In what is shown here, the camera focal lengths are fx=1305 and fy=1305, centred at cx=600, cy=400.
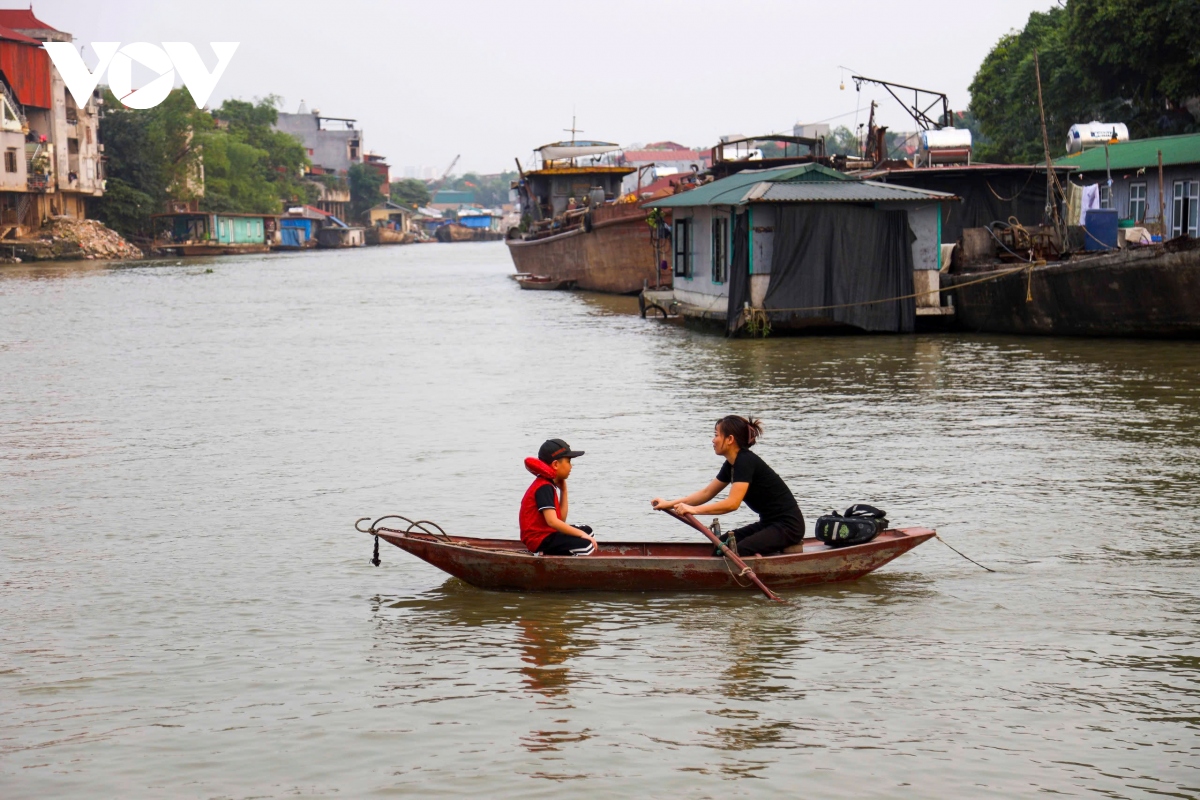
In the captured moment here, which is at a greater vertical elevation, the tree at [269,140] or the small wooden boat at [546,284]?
the tree at [269,140]

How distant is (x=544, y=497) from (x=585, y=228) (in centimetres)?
3196

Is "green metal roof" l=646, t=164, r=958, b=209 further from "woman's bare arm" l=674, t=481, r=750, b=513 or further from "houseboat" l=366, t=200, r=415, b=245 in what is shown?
"houseboat" l=366, t=200, r=415, b=245

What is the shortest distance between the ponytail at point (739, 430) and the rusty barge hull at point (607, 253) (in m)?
25.1

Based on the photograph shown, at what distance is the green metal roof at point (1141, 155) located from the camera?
28.5m

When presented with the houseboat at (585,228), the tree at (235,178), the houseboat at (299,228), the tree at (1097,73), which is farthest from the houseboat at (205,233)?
the tree at (1097,73)

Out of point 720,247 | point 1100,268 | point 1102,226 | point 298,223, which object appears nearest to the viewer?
point 1100,268

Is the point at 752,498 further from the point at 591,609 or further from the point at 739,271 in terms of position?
the point at 739,271

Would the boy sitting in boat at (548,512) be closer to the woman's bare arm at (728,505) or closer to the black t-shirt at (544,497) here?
the black t-shirt at (544,497)

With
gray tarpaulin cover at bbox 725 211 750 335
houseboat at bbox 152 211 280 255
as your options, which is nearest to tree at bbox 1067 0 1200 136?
gray tarpaulin cover at bbox 725 211 750 335

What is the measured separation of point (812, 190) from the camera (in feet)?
74.6

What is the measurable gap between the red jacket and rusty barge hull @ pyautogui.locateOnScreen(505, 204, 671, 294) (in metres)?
25.3

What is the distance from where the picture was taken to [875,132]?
33781 millimetres

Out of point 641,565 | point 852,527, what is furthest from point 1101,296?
point 641,565

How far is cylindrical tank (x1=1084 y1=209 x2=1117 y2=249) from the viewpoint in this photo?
25.2 meters
